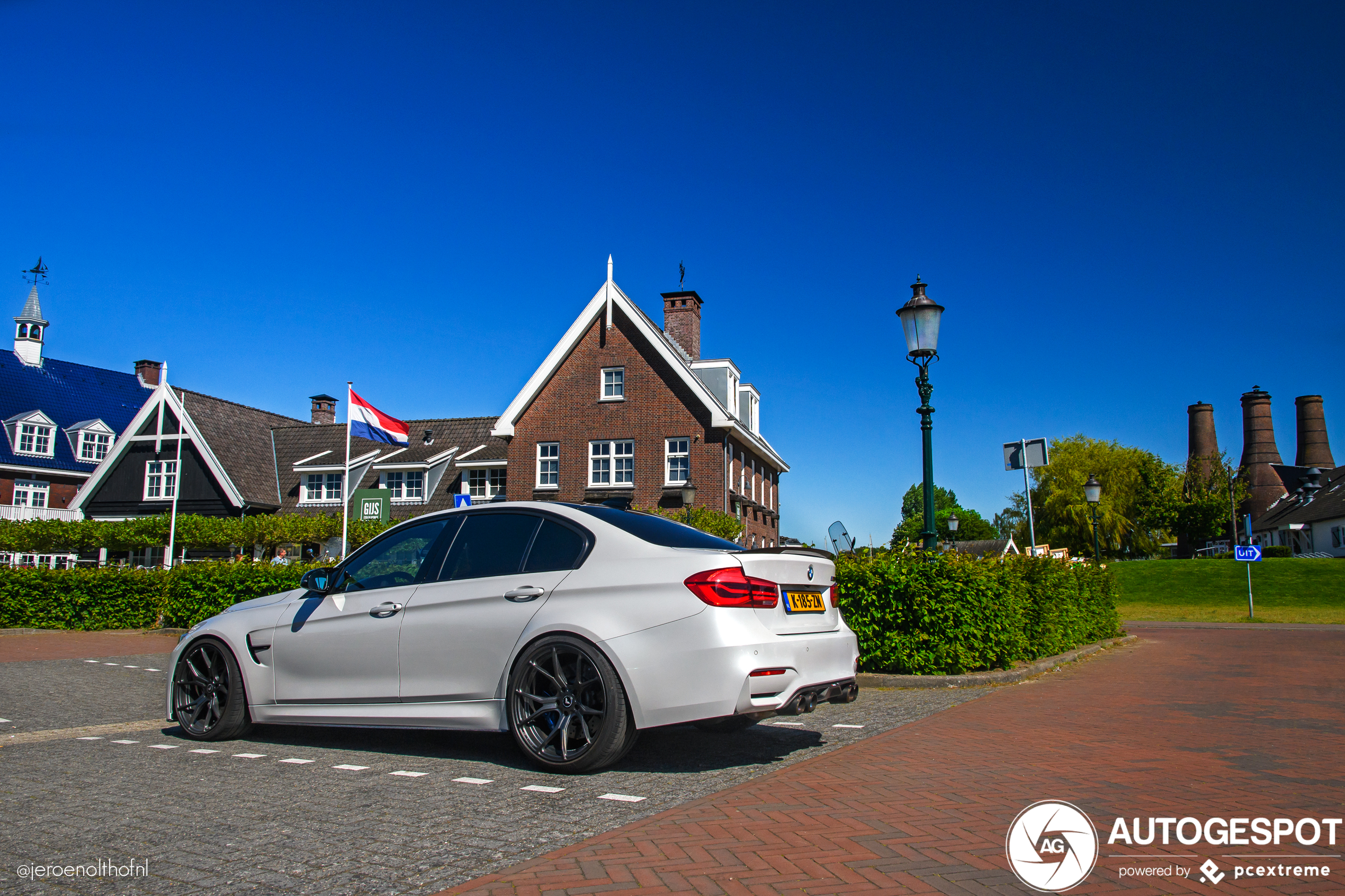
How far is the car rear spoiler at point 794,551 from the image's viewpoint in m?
5.26

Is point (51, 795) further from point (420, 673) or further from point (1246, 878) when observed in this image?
point (1246, 878)

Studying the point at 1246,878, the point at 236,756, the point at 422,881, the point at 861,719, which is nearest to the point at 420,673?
the point at 236,756

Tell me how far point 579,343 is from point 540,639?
28482mm

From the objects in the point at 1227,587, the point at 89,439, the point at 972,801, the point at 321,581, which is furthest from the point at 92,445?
the point at 1227,587

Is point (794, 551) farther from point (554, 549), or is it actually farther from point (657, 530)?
point (554, 549)

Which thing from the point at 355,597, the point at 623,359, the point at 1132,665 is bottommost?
the point at 1132,665

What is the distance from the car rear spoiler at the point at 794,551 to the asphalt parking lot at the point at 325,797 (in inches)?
42.1

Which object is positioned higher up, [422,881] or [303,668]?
[303,668]

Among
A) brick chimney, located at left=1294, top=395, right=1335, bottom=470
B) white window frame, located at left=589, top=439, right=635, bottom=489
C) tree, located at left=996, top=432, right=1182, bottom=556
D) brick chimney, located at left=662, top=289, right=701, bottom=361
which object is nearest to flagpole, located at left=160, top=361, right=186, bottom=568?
white window frame, located at left=589, top=439, right=635, bottom=489

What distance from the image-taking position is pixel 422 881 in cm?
334

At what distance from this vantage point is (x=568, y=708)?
200 inches

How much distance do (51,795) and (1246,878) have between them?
553cm

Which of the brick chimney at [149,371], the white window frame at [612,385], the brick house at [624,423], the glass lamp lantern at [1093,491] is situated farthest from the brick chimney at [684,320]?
the brick chimney at [149,371]

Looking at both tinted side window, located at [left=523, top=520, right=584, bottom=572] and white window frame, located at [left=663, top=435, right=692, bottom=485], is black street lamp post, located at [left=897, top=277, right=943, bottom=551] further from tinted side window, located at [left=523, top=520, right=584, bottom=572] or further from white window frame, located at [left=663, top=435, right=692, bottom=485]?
white window frame, located at [left=663, top=435, right=692, bottom=485]
